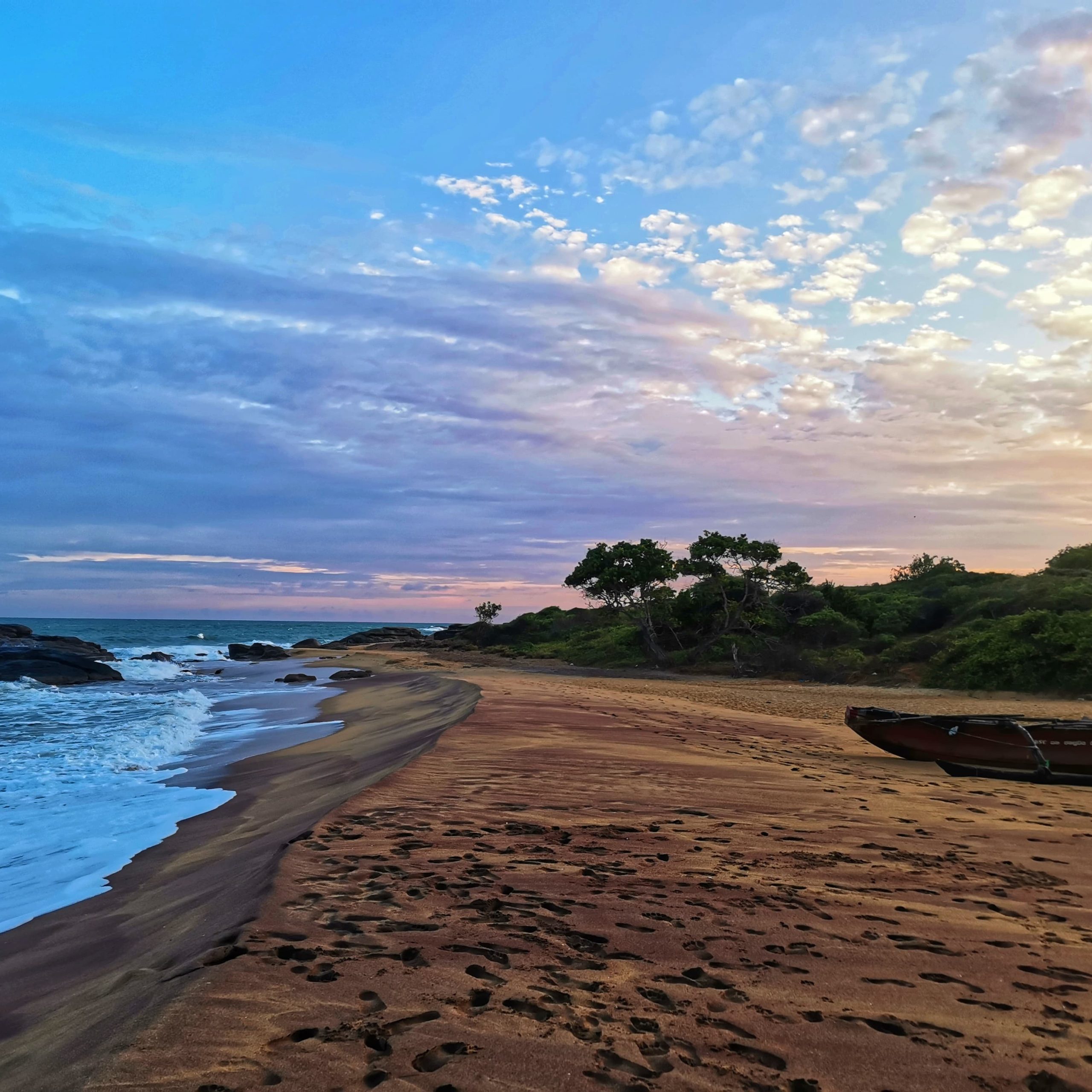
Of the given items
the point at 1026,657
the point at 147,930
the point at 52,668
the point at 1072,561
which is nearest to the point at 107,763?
the point at 147,930

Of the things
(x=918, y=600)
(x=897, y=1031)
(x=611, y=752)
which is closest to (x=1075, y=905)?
(x=897, y=1031)

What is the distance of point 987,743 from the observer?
10234 mm

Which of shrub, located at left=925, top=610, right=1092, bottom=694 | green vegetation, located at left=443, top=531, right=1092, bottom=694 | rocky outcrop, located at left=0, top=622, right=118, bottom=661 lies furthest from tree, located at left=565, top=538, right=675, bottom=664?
rocky outcrop, located at left=0, top=622, right=118, bottom=661

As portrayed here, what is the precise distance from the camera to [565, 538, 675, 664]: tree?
37.0m

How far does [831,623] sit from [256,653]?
41.0m

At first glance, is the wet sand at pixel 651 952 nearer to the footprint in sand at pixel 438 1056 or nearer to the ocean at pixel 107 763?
the footprint in sand at pixel 438 1056

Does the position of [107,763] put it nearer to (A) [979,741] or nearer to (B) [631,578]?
(A) [979,741]

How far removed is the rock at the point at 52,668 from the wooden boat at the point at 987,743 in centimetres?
2918

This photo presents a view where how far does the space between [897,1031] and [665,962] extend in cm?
109

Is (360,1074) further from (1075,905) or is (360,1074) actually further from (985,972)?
(1075,905)

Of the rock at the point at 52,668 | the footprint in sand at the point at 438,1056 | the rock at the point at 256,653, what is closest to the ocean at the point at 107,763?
the rock at the point at 52,668

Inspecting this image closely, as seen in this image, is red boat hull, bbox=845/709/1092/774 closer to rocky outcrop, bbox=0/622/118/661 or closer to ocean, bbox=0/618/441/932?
ocean, bbox=0/618/441/932

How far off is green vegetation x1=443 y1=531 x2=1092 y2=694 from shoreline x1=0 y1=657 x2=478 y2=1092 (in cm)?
2197

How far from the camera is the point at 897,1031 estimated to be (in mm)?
3154
